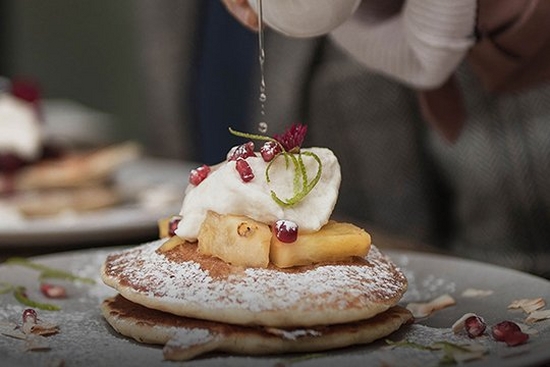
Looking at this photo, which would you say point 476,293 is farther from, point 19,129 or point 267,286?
point 19,129

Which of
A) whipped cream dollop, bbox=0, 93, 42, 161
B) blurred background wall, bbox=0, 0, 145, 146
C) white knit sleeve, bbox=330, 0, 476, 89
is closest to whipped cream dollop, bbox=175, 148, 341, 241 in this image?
white knit sleeve, bbox=330, 0, 476, 89

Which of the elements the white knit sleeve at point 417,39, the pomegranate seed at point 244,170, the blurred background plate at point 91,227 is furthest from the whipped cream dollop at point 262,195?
the blurred background plate at point 91,227

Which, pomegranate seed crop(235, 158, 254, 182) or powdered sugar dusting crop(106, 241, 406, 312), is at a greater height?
pomegranate seed crop(235, 158, 254, 182)

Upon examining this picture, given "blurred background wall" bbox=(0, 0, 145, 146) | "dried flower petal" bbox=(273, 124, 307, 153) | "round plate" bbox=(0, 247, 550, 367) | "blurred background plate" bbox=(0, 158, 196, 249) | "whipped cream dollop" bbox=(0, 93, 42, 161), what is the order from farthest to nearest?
"blurred background wall" bbox=(0, 0, 145, 146), "whipped cream dollop" bbox=(0, 93, 42, 161), "blurred background plate" bbox=(0, 158, 196, 249), "dried flower petal" bbox=(273, 124, 307, 153), "round plate" bbox=(0, 247, 550, 367)

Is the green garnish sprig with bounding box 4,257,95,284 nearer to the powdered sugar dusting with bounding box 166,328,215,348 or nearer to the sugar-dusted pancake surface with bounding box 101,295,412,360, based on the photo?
the sugar-dusted pancake surface with bounding box 101,295,412,360

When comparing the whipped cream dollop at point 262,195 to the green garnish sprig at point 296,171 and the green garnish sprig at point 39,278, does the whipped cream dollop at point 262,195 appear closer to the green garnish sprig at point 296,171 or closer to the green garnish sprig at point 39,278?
A: the green garnish sprig at point 296,171

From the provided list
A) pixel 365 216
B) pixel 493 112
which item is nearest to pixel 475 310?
pixel 493 112
